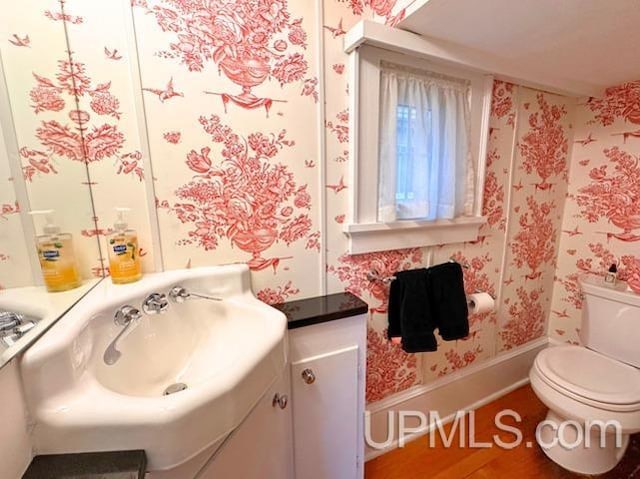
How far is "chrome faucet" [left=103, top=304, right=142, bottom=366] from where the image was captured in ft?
2.27

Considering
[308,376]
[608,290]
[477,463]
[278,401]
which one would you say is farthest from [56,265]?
[608,290]

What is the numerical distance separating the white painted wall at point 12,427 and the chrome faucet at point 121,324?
0.19 meters

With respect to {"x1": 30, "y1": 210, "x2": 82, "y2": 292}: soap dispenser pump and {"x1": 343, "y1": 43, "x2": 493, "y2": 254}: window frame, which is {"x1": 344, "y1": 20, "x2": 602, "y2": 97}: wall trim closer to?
{"x1": 343, "y1": 43, "x2": 493, "y2": 254}: window frame

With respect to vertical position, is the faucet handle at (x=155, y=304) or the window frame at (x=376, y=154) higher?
the window frame at (x=376, y=154)

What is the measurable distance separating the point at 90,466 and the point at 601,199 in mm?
2295

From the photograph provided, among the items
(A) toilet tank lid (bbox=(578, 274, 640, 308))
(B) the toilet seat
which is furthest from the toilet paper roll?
(A) toilet tank lid (bbox=(578, 274, 640, 308))

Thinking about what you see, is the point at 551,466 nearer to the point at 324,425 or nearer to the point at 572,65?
the point at 324,425

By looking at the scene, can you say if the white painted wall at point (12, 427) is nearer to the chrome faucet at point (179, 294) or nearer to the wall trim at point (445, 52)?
the chrome faucet at point (179, 294)

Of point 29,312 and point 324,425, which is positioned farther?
point 324,425

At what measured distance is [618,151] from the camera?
60.9 inches

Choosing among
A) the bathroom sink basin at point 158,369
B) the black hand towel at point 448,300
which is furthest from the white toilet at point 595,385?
the bathroom sink basin at point 158,369

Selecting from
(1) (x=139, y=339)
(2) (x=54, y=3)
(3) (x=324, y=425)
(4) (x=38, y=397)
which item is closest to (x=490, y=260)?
(3) (x=324, y=425)

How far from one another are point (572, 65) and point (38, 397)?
2.03 m

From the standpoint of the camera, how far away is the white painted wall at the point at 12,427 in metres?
0.45
